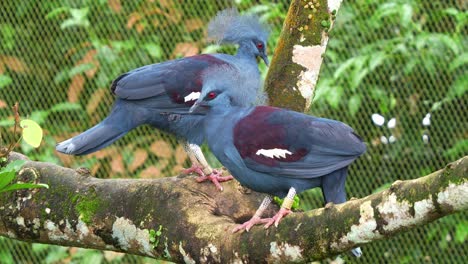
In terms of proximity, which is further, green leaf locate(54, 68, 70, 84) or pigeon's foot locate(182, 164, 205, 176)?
green leaf locate(54, 68, 70, 84)

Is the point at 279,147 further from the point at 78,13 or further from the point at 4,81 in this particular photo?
the point at 4,81

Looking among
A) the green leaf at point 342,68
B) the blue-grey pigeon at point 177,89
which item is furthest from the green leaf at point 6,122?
the green leaf at point 342,68

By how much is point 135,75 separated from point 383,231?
5.15 feet

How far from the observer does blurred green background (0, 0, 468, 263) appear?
15.6 feet

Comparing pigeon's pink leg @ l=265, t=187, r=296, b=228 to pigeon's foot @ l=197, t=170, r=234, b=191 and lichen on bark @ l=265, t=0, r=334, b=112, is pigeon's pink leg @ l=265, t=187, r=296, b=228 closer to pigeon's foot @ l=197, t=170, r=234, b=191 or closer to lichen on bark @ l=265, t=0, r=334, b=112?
pigeon's foot @ l=197, t=170, r=234, b=191

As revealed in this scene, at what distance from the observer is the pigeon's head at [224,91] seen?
9.61 feet

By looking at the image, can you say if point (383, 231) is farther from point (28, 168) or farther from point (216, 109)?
point (28, 168)

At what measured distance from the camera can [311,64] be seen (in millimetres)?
3420

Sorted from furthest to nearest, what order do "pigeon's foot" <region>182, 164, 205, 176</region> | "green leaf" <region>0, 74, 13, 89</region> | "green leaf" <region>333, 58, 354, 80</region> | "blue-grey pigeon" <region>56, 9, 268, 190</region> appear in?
1. "green leaf" <region>0, 74, 13, 89</region>
2. "green leaf" <region>333, 58, 354, 80</region>
3. "blue-grey pigeon" <region>56, 9, 268, 190</region>
4. "pigeon's foot" <region>182, 164, 205, 176</region>

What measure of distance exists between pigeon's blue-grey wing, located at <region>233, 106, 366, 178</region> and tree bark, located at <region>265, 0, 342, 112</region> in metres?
0.56

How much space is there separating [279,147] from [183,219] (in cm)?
38

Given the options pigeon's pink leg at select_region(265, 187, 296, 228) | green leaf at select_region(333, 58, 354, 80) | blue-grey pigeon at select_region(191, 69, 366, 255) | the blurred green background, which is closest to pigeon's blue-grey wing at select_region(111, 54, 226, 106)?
blue-grey pigeon at select_region(191, 69, 366, 255)

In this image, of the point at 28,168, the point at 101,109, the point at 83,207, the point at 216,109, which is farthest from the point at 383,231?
the point at 101,109

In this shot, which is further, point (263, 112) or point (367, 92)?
point (367, 92)
